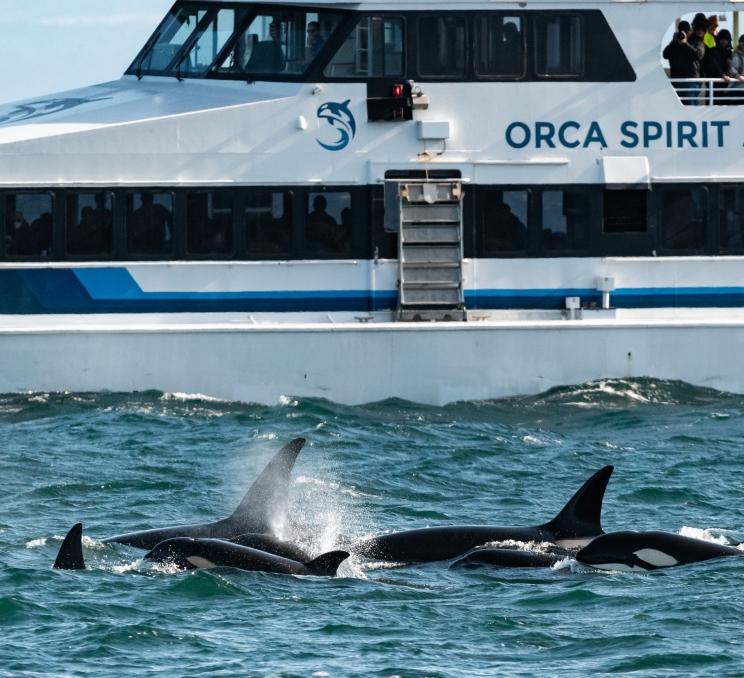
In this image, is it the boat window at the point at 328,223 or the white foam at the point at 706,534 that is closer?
the white foam at the point at 706,534

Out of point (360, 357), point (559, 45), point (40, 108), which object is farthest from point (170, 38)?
point (360, 357)

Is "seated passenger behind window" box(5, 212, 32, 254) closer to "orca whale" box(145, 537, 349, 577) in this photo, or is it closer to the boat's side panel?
the boat's side panel

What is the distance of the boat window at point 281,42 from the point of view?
20.1 meters

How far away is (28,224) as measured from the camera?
19453mm

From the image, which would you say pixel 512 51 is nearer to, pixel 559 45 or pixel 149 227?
pixel 559 45

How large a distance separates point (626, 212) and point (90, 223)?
612cm

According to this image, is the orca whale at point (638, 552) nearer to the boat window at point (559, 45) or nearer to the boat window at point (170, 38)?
the boat window at point (559, 45)

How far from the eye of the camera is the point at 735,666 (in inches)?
422

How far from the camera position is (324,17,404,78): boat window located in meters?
20.1

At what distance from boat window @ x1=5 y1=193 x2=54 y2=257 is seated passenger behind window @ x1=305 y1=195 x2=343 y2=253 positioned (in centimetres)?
287

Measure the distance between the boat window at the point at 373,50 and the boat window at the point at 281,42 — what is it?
0.88 ft

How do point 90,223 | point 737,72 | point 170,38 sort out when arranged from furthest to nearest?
point 170,38 → point 737,72 → point 90,223

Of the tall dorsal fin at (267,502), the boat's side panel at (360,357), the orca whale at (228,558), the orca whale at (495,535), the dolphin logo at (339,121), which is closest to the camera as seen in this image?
the orca whale at (228,558)

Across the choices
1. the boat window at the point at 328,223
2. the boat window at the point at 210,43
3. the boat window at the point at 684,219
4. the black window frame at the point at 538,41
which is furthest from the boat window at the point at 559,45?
the boat window at the point at 210,43
